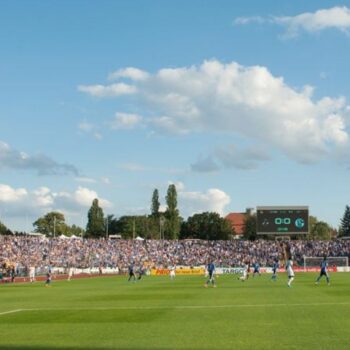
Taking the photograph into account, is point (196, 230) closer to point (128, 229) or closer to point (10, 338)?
point (128, 229)

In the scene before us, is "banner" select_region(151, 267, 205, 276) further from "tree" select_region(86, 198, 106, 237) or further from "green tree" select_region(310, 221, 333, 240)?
"green tree" select_region(310, 221, 333, 240)

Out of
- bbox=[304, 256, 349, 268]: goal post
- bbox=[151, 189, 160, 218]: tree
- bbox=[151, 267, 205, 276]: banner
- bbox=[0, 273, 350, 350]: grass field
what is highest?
bbox=[151, 189, 160, 218]: tree

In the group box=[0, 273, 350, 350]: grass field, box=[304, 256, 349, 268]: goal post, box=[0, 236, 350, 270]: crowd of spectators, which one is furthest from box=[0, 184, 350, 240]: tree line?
box=[0, 273, 350, 350]: grass field

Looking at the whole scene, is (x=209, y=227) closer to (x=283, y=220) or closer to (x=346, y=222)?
(x=346, y=222)

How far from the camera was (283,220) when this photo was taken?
3297 inches

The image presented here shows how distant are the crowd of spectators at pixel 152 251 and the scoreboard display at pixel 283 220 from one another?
28.1ft

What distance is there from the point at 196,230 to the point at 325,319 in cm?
15155

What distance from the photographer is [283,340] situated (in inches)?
591

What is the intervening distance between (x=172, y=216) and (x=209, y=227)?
12492mm

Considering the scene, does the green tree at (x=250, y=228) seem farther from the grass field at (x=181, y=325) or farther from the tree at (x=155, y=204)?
the grass field at (x=181, y=325)

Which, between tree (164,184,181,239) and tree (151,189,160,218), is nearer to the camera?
tree (164,184,181,239)

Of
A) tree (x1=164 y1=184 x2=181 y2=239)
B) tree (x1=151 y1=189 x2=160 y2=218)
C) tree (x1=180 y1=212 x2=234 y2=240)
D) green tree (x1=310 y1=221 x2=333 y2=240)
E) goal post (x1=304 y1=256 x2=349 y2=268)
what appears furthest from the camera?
green tree (x1=310 y1=221 x2=333 y2=240)

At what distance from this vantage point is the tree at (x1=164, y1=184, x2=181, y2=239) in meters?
160

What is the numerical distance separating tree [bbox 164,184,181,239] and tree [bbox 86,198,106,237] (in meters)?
24.3
